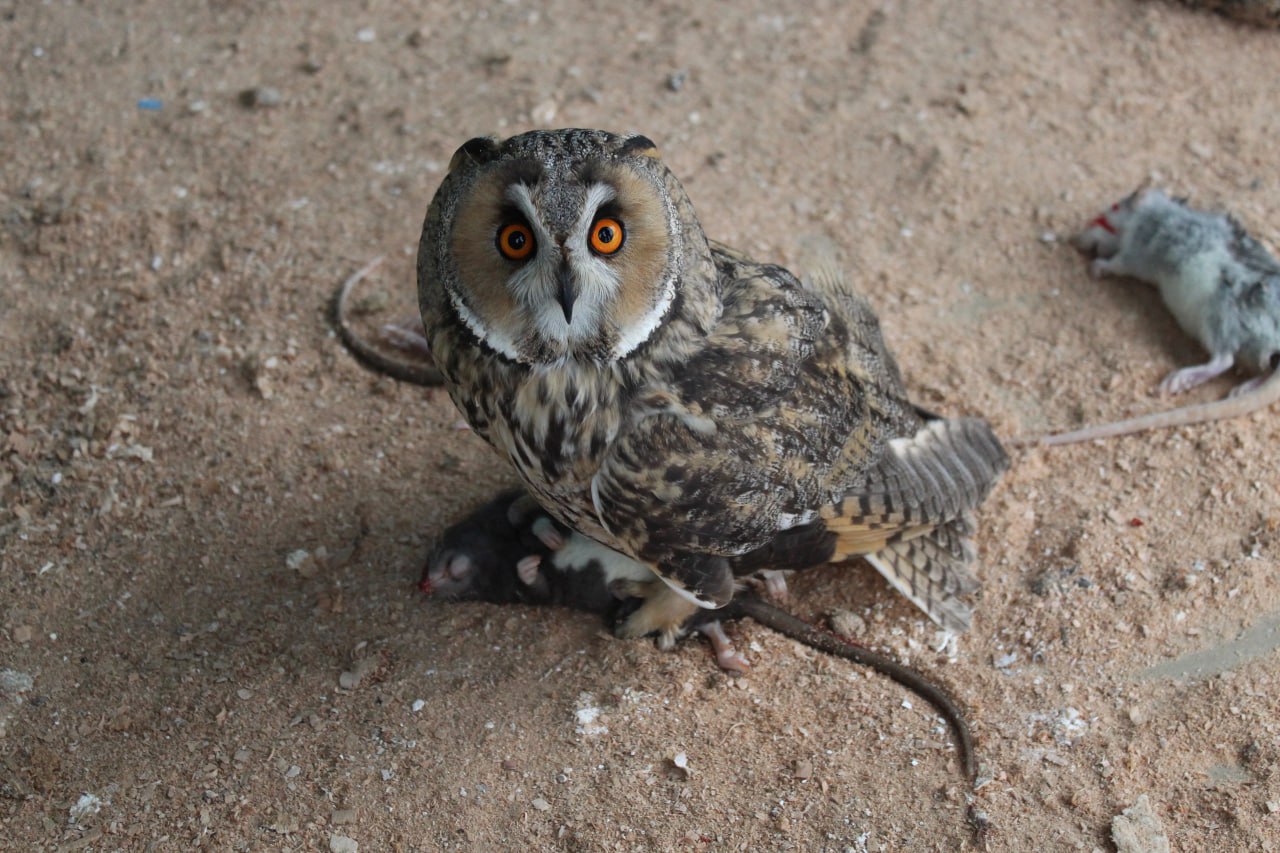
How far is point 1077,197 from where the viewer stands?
4.68 m

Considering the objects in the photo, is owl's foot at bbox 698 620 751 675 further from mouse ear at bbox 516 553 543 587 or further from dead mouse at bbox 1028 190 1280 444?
dead mouse at bbox 1028 190 1280 444

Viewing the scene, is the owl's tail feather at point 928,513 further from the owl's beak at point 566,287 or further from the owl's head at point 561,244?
the owl's beak at point 566,287

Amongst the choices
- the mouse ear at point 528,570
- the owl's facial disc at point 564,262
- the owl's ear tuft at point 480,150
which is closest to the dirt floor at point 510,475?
the mouse ear at point 528,570

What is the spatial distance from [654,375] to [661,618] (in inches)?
35.0

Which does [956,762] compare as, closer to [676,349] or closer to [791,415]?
[791,415]

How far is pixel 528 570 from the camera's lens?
3.35 metres

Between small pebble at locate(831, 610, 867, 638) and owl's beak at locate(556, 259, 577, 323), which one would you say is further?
small pebble at locate(831, 610, 867, 638)

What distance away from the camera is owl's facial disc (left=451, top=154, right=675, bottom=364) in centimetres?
234

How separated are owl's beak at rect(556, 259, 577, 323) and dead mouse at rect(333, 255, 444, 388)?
1.60m

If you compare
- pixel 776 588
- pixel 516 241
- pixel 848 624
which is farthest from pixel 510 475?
pixel 516 241

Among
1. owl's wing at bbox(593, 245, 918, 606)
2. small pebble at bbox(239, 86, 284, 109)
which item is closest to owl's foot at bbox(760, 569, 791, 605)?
owl's wing at bbox(593, 245, 918, 606)

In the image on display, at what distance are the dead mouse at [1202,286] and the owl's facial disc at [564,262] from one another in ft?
6.11

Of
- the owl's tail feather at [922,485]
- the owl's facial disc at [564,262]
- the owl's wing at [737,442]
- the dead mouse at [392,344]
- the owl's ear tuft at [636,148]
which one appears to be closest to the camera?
the owl's facial disc at [564,262]

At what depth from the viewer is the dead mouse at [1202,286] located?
3.84 m
